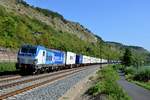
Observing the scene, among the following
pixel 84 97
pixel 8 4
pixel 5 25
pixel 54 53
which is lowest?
pixel 84 97

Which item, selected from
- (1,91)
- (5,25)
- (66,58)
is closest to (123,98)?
(1,91)

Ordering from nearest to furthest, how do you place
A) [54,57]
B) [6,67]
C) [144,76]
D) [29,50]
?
[29,50] < [6,67] < [54,57] < [144,76]

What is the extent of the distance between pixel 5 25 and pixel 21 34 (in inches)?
161

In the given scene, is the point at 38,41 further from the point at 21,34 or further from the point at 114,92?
the point at 114,92

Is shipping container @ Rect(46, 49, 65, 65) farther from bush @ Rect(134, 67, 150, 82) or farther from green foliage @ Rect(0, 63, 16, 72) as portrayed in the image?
bush @ Rect(134, 67, 150, 82)

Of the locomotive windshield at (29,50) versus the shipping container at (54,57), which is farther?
the shipping container at (54,57)

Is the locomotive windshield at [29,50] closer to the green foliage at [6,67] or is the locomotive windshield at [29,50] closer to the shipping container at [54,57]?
the green foliage at [6,67]

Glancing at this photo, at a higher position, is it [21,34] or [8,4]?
[8,4]

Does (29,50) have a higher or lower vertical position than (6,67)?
higher

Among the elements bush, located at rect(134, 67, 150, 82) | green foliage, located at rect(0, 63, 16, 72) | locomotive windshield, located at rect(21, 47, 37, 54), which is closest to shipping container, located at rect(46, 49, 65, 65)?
green foliage, located at rect(0, 63, 16, 72)

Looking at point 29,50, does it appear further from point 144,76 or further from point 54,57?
point 144,76

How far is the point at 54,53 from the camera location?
187 feet

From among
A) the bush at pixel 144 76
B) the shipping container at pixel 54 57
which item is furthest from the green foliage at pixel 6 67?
the bush at pixel 144 76

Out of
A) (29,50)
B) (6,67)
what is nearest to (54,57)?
(6,67)
